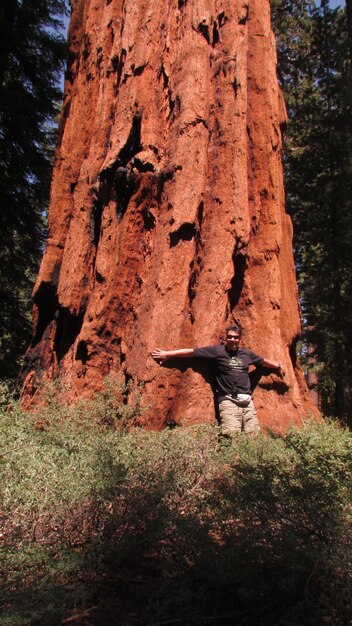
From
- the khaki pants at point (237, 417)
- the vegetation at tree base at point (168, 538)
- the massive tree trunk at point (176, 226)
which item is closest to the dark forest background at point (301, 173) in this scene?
the massive tree trunk at point (176, 226)

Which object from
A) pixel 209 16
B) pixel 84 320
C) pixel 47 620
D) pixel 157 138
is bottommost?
pixel 47 620

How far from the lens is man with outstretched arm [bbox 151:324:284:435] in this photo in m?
5.29

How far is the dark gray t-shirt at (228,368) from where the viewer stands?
17.7 ft

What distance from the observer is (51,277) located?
7312mm

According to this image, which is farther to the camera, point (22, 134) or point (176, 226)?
point (22, 134)

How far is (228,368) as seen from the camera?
543 centimetres

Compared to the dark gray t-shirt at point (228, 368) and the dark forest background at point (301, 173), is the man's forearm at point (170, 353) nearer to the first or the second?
the dark gray t-shirt at point (228, 368)

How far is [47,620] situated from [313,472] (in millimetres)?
1730

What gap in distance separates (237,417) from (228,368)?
1.65 ft

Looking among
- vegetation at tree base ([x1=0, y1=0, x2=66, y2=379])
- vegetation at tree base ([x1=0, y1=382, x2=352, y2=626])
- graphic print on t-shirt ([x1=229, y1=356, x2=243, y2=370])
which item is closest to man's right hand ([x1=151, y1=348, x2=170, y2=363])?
graphic print on t-shirt ([x1=229, y1=356, x2=243, y2=370])

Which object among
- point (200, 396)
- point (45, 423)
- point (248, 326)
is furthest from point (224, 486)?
point (248, 326)

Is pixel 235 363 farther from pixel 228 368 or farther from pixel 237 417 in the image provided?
pixel 237 417

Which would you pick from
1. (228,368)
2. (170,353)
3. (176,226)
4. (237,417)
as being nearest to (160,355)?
(170,353)

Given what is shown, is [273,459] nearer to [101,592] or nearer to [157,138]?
[101,592]
